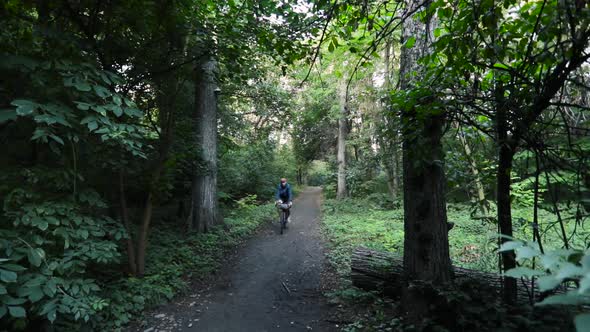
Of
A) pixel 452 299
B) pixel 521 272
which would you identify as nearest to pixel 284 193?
pixel 452 299

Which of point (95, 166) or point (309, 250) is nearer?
point (95, 166)

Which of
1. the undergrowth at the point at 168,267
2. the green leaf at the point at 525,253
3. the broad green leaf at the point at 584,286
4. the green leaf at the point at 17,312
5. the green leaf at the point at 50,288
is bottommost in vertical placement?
the undergrowth at the point at 168,267

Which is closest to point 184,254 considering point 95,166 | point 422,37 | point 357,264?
point 95,166

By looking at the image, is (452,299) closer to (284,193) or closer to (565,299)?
(565,299)

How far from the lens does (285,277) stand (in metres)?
5.89

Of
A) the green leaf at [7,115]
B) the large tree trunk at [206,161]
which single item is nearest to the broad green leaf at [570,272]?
the green leaf at [7,115]

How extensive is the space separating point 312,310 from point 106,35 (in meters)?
5.13

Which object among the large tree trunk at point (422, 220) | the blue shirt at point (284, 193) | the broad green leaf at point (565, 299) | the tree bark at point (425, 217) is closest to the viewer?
the broad green leaf at point (565, 299)

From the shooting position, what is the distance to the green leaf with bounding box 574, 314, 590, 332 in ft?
2.33

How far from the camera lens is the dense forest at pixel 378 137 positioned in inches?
92.7

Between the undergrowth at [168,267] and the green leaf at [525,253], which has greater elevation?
the green leaf at [525,253]

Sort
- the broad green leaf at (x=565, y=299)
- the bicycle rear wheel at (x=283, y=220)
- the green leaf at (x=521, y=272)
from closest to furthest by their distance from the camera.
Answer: the broad green leaf at (x=565, y=299) < the green leaf at (x=521, y=272) < the bicycle rear wheel at (x=283, y=220)

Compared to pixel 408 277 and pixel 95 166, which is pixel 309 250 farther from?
pixel 95 166

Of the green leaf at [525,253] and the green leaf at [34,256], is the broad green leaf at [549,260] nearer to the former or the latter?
the green leaf at [525,253]
